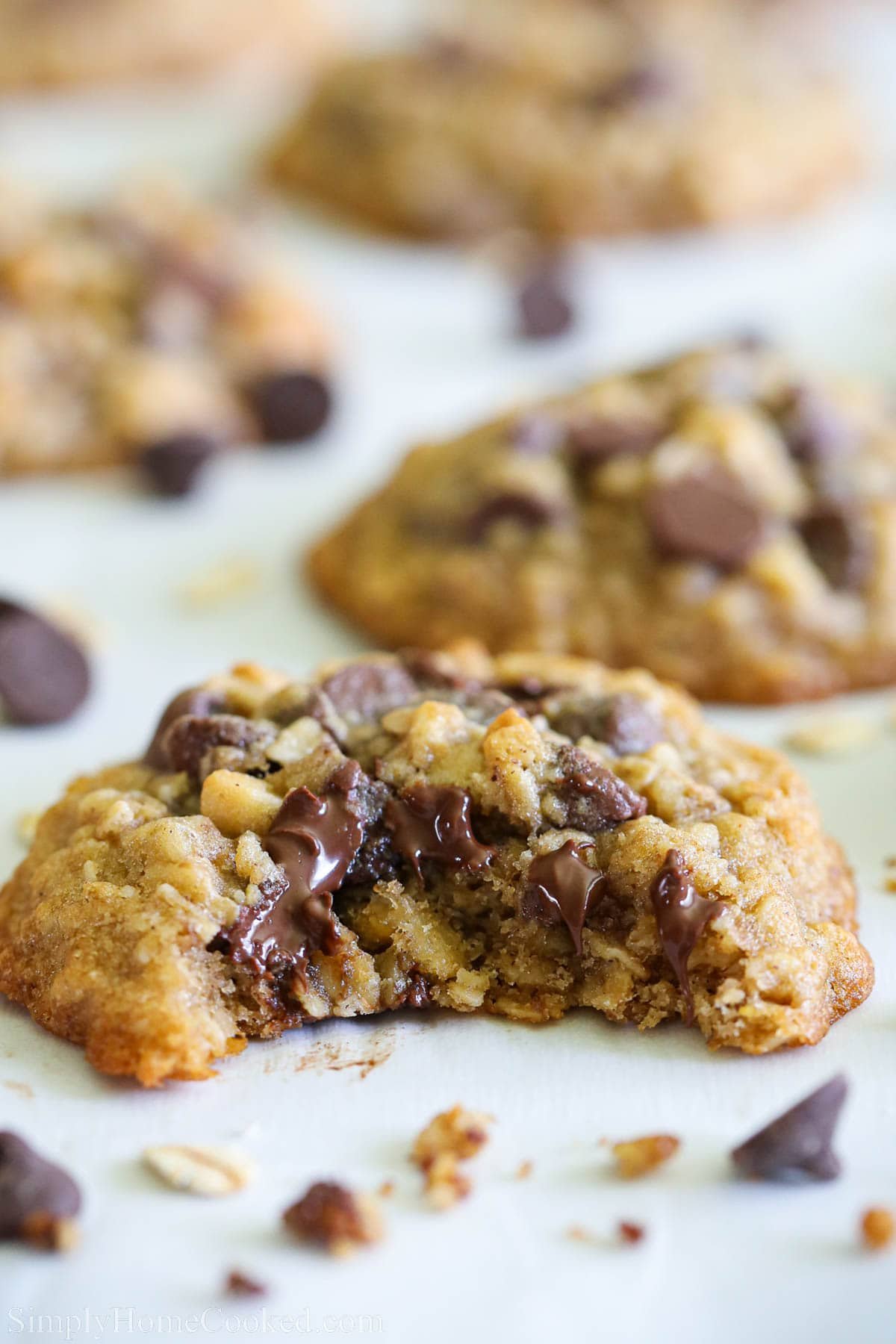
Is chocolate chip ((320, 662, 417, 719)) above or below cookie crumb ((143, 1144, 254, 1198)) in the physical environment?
above

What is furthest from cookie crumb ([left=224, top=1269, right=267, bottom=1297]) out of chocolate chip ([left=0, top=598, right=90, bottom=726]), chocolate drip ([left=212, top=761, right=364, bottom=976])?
chocolate chip ([left=0, top=598, right=90, bottom=726])

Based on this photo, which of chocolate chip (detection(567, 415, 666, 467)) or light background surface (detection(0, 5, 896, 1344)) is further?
chocolate chip (detection(567, 415, 666, 467))

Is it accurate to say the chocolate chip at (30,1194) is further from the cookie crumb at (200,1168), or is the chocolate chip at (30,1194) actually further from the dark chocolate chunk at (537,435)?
the dark chocolate chunk at (537,435)

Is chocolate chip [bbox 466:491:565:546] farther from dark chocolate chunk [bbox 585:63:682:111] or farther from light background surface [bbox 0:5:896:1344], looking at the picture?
dark chocolate chunk [bbox 585:63:682:111]

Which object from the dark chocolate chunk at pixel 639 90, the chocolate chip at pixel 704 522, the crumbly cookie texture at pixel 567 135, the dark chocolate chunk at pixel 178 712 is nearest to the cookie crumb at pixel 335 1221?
the dark chocolate chunk at pixel 178 712


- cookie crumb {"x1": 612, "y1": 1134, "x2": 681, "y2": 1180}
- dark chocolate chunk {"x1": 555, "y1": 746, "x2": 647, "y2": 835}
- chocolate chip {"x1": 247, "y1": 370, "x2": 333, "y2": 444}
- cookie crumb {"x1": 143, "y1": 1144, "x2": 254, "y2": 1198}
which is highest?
chocolate chip {"x1": 247, "y1": 370, "x2": 333, "y2": 444}

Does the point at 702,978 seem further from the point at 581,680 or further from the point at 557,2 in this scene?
the point at 557,2

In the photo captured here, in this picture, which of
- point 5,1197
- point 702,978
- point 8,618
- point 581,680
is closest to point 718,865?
point 702,978
